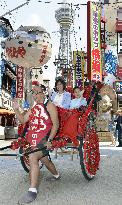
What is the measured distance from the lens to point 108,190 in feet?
16.8

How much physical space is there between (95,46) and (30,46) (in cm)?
783

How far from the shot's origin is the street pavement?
451 cm

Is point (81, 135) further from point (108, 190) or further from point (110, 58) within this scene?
point (110, 58)

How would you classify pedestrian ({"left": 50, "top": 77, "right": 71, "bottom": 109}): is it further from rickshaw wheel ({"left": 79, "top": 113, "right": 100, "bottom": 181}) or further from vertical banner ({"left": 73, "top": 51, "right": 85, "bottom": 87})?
vertical banner ({"left": 73, "top": 51, "right": 85, "bottom": 87})

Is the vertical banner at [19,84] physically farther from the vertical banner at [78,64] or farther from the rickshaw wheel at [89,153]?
the rickshaw wheel at [89,153]

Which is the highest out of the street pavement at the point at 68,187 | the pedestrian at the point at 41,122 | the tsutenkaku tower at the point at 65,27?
the tsutenkaku tower at the point at 65,27

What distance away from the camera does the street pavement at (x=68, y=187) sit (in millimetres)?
4512

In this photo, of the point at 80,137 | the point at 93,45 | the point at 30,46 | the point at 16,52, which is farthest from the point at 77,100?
the point at 93,45

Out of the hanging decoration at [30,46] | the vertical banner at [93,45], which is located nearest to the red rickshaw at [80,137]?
the hanging decoration at [30,46]

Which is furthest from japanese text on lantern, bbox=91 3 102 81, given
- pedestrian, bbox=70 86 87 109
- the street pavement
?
the street pavement

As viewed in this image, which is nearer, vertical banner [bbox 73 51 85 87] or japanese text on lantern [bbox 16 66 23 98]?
japanese text on lantern [bbox 16 66 23 98]

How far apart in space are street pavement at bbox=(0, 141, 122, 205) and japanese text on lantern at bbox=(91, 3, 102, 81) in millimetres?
16166

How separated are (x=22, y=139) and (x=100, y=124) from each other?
44.1ft

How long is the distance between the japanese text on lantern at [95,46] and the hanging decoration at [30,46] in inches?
268
